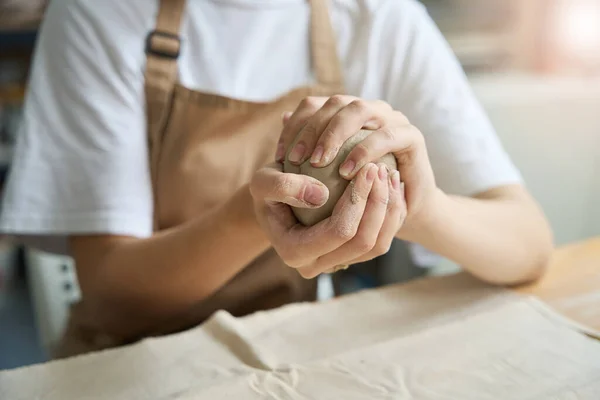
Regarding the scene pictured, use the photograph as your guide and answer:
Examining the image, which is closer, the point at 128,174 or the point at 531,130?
the point at 128,174

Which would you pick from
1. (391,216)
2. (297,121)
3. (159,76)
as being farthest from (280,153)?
(159,76)

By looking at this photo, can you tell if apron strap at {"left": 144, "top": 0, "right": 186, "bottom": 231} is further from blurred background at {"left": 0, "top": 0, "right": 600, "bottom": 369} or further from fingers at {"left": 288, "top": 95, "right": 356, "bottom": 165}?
blurred background at {"left": 0, "top": 0, "right": 600, "bottom": 369}

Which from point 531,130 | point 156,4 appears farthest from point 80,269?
point 531,130

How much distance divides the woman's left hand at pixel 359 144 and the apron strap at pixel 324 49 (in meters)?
0.24

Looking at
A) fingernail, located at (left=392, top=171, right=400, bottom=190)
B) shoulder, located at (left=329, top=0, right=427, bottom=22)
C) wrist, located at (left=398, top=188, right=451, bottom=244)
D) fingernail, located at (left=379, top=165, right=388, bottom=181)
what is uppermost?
shoulder, located at (left=329, top=0, right=427, bottom=22)

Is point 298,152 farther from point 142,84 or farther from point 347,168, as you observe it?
point 142,84

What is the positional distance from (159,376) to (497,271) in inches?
16.3

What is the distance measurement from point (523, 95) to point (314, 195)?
120 centimetres

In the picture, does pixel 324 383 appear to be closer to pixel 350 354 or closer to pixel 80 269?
pixel 350 354

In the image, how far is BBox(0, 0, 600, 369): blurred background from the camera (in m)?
1.54

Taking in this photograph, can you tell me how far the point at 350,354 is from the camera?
615mm

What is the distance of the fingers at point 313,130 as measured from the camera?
1.82 ft

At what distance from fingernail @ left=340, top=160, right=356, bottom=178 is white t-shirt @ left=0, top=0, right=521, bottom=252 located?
26 cm

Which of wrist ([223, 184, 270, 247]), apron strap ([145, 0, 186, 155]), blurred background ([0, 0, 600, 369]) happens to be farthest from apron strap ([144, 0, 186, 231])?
blurred background ([0, 0, 600, 369])
